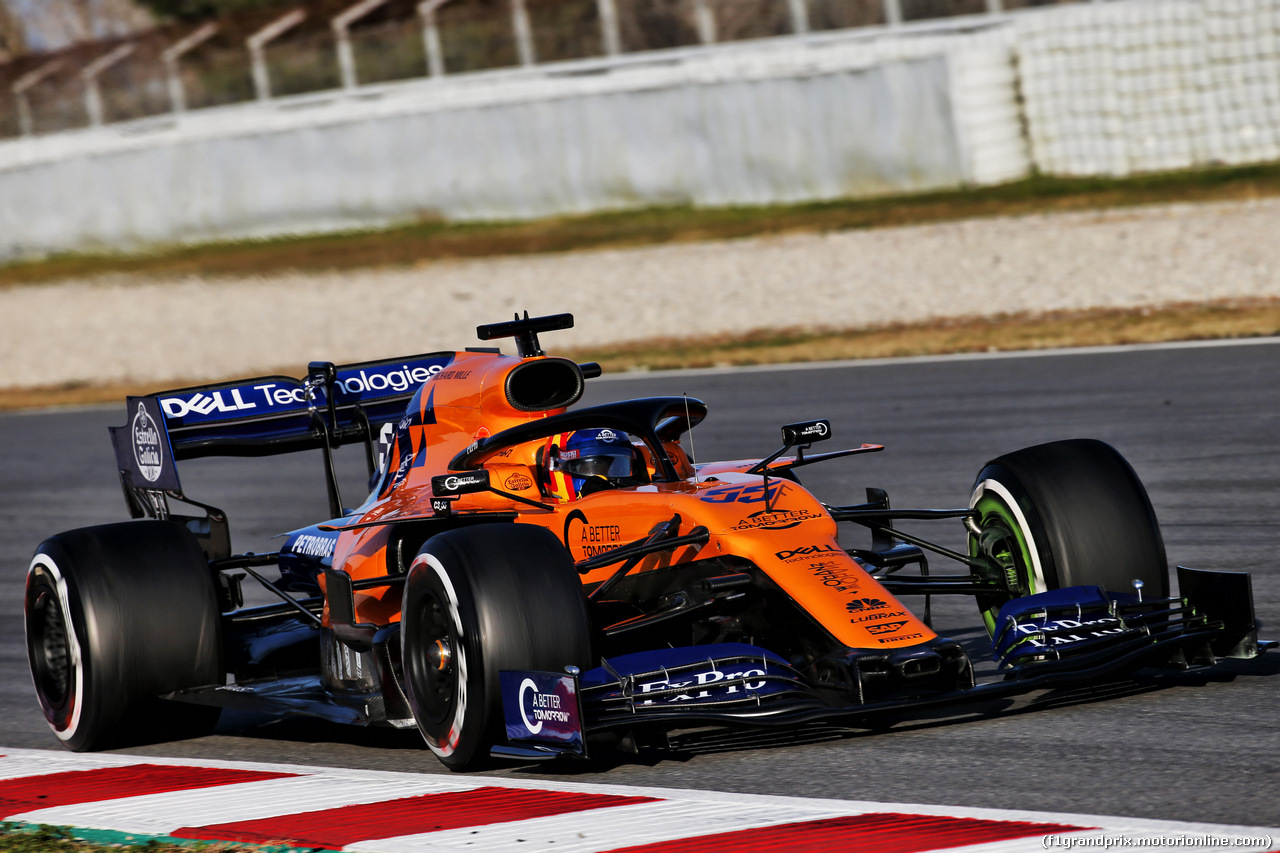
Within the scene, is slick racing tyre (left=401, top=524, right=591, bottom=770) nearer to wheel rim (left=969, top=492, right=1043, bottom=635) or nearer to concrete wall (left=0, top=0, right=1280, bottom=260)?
wheel rim (left=969, top=492, right=1043, bottom=635)

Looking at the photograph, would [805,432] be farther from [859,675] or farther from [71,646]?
[71,646]

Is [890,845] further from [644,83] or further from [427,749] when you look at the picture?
[644,83]

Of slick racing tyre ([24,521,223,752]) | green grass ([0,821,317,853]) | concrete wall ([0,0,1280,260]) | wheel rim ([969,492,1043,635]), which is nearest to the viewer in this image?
green grass ([0,821,317,853])

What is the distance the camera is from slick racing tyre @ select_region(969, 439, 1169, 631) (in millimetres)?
6371

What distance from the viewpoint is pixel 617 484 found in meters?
6.68

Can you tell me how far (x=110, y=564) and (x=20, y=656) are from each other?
9.12ft

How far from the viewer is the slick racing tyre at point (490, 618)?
5.57 m

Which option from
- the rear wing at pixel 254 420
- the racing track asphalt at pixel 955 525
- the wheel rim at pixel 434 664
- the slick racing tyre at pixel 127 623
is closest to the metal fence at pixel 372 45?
the racing track asphalt at pixel 955 525

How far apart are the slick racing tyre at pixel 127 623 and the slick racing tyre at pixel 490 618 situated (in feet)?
4.81

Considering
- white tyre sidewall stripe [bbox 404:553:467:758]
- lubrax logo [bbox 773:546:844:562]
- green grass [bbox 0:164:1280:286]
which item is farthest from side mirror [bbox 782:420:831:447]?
green grass [bbox 0:164:1280:286]

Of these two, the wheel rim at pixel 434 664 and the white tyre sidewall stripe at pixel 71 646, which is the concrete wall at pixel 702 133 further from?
the wheel rim at pixel 434 664

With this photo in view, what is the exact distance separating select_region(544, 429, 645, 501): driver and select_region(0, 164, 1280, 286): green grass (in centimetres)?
1711

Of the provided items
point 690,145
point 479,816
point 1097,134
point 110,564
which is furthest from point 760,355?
point 479,816

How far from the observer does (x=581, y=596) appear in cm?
570
